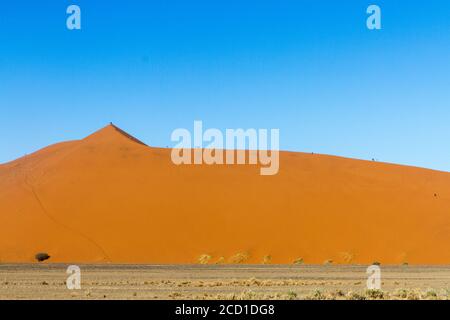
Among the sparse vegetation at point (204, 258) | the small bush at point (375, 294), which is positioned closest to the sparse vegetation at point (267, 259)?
the sparse vegetation at point (204, 258)

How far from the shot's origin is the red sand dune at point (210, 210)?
168ft

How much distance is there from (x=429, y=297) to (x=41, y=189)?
44.6 meters

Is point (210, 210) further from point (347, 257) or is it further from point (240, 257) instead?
point (347, 257)

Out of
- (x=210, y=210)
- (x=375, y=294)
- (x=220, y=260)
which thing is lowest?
(x=375, y=294)

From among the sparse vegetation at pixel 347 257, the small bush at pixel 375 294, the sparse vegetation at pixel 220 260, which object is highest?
the sparse vegetation at pixel 347 257

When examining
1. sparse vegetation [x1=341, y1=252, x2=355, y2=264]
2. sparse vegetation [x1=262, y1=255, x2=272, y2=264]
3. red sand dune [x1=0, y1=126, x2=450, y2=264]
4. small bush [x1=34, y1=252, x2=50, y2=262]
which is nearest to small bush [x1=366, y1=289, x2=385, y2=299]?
sparse vegetation [x1=262, y1=255, x2=272, y2=264]

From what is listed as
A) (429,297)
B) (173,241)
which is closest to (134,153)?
(173,241)

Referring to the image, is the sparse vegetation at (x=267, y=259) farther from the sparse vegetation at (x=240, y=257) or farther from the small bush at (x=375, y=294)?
the small bush at (x=375, y=294)

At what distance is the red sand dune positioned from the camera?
51.3 metres

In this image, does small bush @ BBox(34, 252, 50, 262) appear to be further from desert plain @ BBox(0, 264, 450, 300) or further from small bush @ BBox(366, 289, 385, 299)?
small bush @ BBox(366, 289, 385, 299)

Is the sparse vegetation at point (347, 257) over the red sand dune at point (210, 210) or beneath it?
beneath

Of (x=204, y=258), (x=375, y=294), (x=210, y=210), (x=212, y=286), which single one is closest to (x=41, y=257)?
(x=204, y=258)

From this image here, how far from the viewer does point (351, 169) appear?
71.6 m

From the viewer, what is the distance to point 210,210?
190 feet
